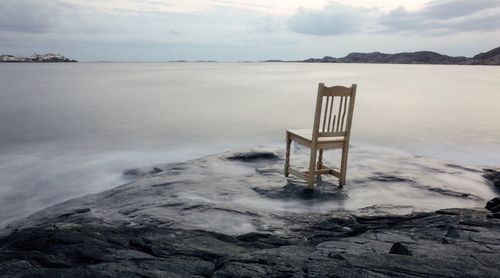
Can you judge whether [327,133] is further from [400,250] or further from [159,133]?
[159,133]

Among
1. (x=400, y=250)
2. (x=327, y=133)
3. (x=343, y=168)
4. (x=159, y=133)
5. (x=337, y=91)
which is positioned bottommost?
(x=159, y=133)

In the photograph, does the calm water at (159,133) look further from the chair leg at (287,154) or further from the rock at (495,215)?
the rock at (495,215)

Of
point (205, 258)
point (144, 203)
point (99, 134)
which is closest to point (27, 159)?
point (99, 134)

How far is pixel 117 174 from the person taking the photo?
28.4ft

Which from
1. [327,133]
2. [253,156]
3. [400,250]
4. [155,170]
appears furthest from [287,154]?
[400,250]

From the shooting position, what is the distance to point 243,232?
495 centimetres

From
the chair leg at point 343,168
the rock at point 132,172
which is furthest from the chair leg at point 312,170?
the rock at point 132,172

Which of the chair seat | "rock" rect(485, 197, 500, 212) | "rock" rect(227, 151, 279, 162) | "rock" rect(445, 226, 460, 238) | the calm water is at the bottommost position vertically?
the calm water

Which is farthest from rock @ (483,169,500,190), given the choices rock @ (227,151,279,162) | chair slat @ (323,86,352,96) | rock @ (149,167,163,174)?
rock @ (149,167,163,174)

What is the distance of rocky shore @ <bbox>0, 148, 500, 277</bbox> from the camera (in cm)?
308

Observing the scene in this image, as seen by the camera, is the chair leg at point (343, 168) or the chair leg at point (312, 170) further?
the chair leg at point (343, 168)

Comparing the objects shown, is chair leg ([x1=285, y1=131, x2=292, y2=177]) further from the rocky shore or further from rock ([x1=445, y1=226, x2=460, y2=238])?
rock ([x1=445, y1=226, x2=460, y2=238])

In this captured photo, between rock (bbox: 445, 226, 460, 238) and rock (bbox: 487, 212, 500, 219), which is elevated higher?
rock (bbox: 445, 226, 460, 238)

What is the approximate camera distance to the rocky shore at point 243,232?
3.08 meters
